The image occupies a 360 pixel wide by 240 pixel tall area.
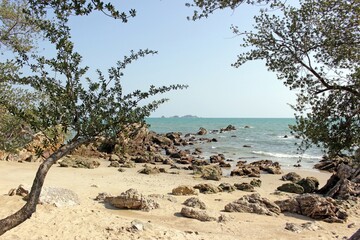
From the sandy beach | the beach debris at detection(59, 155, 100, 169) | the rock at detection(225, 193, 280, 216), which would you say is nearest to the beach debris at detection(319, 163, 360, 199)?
the sandy beach

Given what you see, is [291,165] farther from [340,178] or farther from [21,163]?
[21,163]

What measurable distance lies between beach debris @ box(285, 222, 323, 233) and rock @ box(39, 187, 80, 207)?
787 centimetres

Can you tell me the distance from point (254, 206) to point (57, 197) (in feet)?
25.7

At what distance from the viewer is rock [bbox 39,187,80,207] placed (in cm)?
1257

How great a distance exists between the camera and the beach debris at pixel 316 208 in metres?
14.4

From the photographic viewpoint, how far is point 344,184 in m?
18.7

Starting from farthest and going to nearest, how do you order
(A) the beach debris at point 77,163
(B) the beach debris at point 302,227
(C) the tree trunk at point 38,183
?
(A) the beach debris at point 77,163
(B) the beach debris at point 302,227
(C) the tree trunk at point 38,183

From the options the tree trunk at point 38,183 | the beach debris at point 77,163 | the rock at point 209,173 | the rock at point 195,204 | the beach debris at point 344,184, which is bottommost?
the beach debris at point 77,163

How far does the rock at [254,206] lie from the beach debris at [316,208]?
711 mm

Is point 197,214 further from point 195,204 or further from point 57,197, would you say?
point 57,197

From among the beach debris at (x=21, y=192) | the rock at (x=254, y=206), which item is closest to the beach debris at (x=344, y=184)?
the rock at (x=254, y=206)

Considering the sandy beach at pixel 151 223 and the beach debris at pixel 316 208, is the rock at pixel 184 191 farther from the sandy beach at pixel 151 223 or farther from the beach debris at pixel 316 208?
the beach debris at pixel 316 208

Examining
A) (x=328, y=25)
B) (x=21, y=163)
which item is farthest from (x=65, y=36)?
(x=21, y=163)

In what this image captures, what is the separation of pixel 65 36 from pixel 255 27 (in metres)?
4.46
